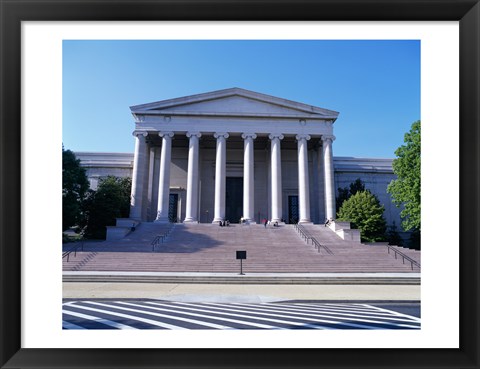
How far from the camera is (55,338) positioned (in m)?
4.19

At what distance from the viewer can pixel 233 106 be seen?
50156 millimetres

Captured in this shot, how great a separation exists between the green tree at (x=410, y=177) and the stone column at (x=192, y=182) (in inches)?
890

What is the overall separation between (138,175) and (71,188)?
32.9 ft

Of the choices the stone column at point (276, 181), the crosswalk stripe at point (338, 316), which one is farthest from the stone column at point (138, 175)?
the crosswalk stripe at point (338, 316)

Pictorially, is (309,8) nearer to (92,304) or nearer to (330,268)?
(92,304)

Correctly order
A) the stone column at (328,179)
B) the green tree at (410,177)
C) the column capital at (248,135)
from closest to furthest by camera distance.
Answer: the green tree at (410,177) → the stone column at (328,179) → the column capital at (248,135)

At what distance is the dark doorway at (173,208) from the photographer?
5375cm

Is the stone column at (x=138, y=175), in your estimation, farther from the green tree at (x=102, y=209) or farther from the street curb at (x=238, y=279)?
the street curb at (x=238, y=279)

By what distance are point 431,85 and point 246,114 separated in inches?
1788

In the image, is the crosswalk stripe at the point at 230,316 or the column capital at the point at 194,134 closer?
the crosswalk stripe at the point at 230,316

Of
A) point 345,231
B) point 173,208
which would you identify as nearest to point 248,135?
point 173,208

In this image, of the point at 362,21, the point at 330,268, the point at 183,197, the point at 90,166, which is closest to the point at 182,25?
the point at 362,21

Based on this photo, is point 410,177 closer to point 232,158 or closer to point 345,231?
point 345,231

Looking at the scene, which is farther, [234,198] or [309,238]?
[234,198]
